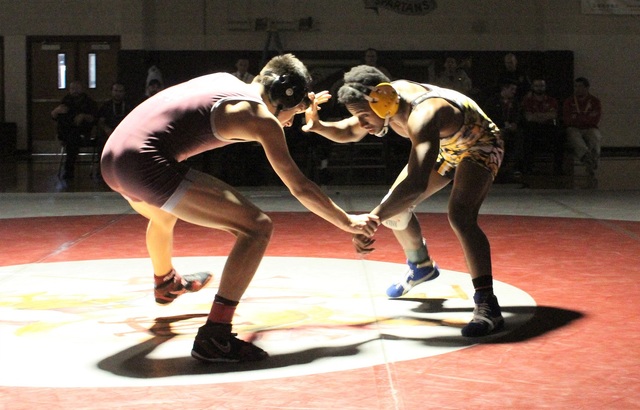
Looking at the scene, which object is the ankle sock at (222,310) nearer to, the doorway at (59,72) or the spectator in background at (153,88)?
the spectator in background at (153,88)

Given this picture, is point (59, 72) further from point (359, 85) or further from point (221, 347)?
point (221, 347)

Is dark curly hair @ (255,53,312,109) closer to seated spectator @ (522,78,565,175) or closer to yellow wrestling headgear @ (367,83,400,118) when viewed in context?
yellow wrestling headgear @ (367,83,400,118)

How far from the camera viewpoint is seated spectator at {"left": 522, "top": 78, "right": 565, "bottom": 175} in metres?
11.8

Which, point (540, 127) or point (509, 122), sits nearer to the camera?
point (509, 122)

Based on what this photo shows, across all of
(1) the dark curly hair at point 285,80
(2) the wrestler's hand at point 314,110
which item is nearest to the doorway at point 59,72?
A: (2) the wrestler's hand at point 314,110

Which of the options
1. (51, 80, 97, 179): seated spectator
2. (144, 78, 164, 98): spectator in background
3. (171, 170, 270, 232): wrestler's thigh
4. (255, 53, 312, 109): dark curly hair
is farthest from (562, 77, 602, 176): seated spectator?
(171, 170, 270, 232): wrestler's thigh

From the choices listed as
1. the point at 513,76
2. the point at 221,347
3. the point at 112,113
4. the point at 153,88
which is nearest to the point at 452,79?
the point at 513,76

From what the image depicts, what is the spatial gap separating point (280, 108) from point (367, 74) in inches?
21.1

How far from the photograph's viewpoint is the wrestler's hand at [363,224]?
3645 millimetres

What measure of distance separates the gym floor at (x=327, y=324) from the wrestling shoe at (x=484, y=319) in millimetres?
49

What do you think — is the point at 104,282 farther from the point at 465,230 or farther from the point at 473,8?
the point at 473,8

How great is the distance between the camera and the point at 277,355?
3371 millimetres

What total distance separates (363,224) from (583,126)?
363 inches

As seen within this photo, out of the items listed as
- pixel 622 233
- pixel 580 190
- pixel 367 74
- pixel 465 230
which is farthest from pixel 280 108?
pixel 580 190
